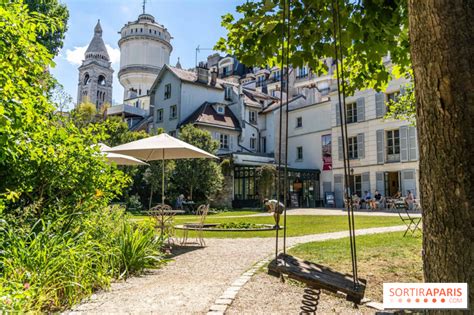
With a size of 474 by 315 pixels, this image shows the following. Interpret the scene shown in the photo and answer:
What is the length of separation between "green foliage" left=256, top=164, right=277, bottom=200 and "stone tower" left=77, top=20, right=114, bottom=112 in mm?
59734

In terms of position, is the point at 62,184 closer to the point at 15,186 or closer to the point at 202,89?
the point at 15,186

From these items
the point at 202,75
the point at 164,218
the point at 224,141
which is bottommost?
the point at 164,218

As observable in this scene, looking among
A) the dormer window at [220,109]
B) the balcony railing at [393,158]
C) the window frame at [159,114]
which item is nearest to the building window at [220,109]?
the dormer window at [220,109]

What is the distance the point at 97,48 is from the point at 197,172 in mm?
68176

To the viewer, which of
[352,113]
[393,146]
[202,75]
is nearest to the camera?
[393,146]

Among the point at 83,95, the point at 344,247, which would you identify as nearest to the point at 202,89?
the point at 344,247

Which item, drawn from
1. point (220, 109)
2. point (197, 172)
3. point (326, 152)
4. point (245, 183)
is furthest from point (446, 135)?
point (220, 109)

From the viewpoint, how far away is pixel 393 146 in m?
27.6

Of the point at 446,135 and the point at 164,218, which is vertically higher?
the point at 446,135

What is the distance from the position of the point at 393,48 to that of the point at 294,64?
132cm

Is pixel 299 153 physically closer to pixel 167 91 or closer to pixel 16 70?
pixel 167 91

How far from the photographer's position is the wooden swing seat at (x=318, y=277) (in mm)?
2633

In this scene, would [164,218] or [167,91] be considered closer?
[164,218]

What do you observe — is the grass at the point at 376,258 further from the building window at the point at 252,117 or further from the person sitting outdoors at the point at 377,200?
the building window at the point at 252,117
